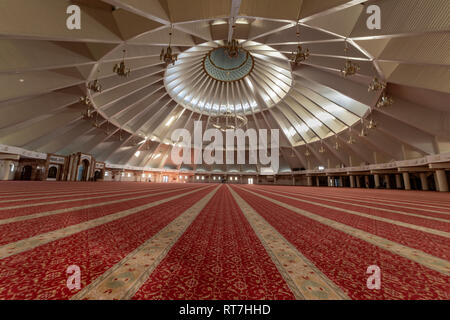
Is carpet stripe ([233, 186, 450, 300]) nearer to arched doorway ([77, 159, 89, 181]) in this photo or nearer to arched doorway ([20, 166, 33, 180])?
arched doorway ([77, 159, 89, 181])

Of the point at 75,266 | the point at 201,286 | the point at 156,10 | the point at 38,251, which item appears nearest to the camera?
the point at 201,286

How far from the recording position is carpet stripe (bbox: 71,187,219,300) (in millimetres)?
798

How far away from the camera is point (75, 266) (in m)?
1.06

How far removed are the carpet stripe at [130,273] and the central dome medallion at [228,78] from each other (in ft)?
44.5

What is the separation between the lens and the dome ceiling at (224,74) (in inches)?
262

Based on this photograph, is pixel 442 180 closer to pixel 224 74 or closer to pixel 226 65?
pixel 226 65

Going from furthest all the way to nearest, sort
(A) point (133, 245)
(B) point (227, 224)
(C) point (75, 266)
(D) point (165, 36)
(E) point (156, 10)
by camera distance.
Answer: (D) point (165, 36) → (E) point (156, 10) → (B) point (227, 224) → (A) point (133, 245) → (C) point (75, 266)

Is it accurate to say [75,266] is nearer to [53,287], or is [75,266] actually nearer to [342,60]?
[53,287]

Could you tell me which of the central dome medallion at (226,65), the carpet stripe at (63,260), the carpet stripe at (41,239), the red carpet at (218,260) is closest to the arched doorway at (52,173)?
the central dome medallion at (226,65)

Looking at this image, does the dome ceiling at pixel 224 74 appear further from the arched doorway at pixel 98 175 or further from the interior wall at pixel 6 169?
the interior wall at pixel 6 169

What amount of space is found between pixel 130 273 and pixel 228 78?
62.0 feet
